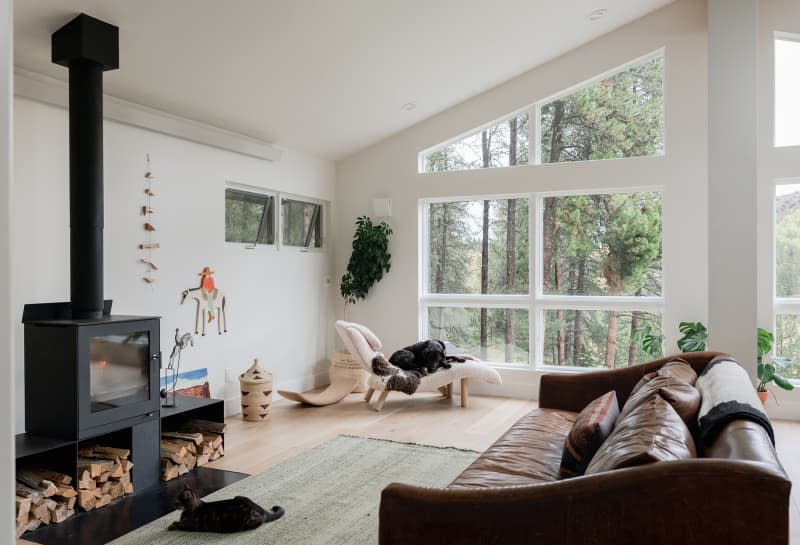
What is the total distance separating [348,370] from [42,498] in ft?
10.6

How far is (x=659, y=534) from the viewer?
1.38m

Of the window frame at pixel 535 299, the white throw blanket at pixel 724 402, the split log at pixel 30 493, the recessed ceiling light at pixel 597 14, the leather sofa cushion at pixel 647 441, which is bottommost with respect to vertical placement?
the split log at pixel 30 493

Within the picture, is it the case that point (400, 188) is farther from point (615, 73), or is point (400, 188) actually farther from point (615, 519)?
point (615, 519)

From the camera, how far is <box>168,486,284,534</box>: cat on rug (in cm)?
282

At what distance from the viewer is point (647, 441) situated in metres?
1.65

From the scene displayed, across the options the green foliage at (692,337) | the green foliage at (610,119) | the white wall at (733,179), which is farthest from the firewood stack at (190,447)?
the green foliage at (610,119)

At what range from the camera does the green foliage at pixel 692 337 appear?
475 centimetres

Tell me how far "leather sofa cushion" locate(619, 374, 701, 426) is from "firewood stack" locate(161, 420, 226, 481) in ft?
8.59

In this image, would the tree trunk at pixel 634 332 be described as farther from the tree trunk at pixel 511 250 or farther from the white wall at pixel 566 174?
the tree trunk at pixel 511 250

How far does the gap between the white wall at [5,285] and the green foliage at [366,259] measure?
223 inches

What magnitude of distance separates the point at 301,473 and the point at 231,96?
2.80 m

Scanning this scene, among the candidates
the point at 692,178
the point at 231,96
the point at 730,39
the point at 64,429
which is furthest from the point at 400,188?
the point at 64,429

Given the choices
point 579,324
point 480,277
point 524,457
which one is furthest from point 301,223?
point 524,457

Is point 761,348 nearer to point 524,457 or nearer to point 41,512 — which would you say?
point 524,457
